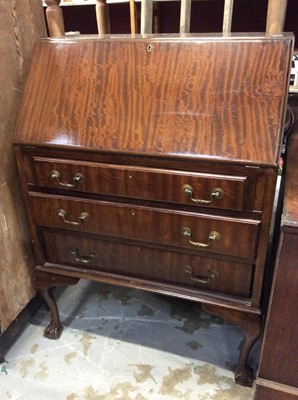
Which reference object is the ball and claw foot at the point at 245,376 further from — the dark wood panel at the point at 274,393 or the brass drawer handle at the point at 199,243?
the brass drawer handle at the point at 199,243

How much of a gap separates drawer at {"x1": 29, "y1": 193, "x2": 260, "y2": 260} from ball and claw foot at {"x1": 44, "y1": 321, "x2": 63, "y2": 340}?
1.65ft

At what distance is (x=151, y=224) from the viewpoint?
3.44 ft

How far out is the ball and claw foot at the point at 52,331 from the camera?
1.43 m

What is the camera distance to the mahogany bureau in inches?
35.5

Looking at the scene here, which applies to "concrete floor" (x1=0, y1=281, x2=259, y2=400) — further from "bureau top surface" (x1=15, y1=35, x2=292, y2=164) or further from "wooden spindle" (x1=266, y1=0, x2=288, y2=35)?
"wooden spindle" (x1=266, y1=0, x2=288, y2=35)

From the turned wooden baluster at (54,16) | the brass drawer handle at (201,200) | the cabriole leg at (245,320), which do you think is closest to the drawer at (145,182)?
the brass drawer handle at (201,200)

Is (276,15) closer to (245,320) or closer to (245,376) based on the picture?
(245,320)

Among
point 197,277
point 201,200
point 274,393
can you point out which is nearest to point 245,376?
point 274,393

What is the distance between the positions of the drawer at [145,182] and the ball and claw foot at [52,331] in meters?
0.66

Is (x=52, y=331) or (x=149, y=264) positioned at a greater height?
(x=149, y=264)

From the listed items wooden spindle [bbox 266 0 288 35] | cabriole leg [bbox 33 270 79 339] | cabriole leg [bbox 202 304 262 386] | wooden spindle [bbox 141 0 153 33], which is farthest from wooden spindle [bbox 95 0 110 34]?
cabriole leg [bbox 202 304 262 386]

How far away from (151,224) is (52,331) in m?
0.73

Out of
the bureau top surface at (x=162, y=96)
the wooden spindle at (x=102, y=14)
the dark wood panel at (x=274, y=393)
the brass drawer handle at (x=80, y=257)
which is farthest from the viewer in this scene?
the wooden spindle at (x=102, y=14)

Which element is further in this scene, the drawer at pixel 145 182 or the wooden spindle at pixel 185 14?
the wooden spindle at pixel 185 14
